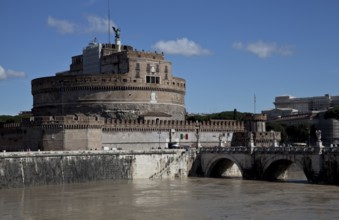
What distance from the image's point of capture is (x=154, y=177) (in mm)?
62656

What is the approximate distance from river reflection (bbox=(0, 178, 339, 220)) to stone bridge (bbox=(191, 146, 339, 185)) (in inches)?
65.3

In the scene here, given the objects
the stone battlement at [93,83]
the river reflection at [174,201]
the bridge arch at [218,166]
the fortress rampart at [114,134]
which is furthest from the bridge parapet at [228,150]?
the stone battlement at [93,83]

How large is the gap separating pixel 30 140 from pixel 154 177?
1437 cm

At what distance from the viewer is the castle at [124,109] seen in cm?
7012

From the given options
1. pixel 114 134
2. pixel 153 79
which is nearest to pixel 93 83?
pixel 153 79

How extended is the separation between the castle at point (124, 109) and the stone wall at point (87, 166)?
19.3 feet

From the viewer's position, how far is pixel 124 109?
77.7 meters

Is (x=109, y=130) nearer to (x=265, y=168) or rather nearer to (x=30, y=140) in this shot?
(x=30, y=140)

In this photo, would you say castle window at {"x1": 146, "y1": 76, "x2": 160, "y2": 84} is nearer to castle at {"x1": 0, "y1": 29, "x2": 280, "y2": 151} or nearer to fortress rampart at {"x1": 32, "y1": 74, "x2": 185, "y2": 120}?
castle at {"x1": 0, "y1": 29, "x2": 280, "y2": 151}

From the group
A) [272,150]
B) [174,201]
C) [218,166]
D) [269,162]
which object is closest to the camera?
[174,201]

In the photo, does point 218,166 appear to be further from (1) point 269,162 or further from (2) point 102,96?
(2) point 102,96

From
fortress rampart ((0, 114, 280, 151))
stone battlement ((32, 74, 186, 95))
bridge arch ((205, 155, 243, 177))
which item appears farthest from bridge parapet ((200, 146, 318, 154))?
stone battlement ((32, 74, 186, 95))

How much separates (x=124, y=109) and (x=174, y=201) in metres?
34.0

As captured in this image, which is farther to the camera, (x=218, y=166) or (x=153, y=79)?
(x=153, y=79)
